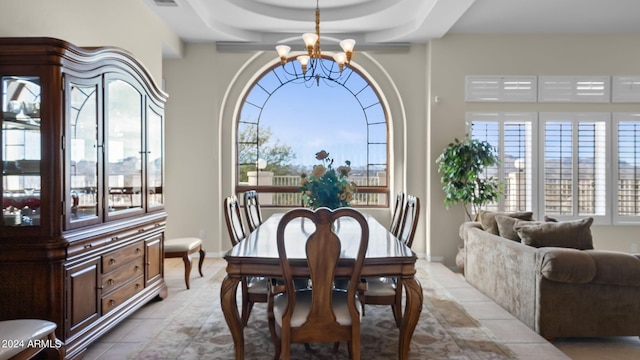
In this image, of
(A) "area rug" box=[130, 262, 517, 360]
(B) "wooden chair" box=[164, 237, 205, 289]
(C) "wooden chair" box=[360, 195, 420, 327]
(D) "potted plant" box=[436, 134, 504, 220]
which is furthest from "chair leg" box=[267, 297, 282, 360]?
(D) "potted plant" box=[436, 134, 504, 220]

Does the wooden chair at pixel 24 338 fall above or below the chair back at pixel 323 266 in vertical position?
below

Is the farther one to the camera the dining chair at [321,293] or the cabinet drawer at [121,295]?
the cabinet drawer at [121,295]

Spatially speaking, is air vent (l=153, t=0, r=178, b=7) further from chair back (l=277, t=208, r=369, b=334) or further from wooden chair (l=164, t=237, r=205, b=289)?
chair back (l=277, t=208, r=369, b=334)

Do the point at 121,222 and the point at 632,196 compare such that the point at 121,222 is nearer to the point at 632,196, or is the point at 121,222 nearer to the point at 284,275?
the point at 284,275

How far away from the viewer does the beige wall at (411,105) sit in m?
5.59

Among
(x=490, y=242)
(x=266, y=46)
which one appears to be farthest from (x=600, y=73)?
(x=266, y=46)

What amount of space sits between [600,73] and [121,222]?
6.28 m

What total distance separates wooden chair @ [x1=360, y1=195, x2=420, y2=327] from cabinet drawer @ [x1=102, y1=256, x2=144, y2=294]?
5.91 ft

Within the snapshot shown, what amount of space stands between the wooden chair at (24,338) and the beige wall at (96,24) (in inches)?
72.3

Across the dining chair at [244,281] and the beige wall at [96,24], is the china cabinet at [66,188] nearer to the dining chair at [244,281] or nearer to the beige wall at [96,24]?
the beige wall at [96,24]

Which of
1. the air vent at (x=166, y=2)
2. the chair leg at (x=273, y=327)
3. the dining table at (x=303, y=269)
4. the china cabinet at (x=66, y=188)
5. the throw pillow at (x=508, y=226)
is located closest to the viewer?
the dining table at (x=303, y=269)

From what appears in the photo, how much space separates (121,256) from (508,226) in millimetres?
3183

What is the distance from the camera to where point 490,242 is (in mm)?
3660

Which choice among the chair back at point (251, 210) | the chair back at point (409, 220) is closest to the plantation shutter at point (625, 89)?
the chair back at point (409, 220)
